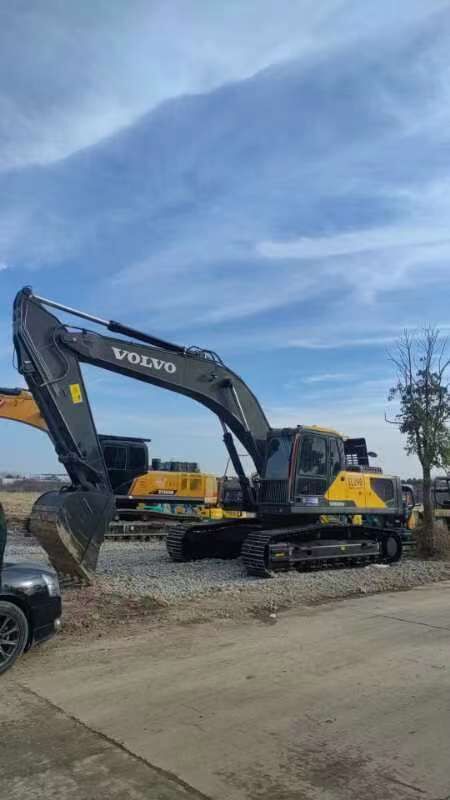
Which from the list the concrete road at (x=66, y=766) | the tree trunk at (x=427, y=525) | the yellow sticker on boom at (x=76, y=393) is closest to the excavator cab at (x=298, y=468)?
the tree trunk at (x=427, y=525)

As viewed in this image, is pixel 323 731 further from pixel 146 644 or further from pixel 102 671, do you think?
pixel 146 644

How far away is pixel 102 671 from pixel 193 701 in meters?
1.18

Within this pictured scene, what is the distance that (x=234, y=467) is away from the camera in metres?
13.7

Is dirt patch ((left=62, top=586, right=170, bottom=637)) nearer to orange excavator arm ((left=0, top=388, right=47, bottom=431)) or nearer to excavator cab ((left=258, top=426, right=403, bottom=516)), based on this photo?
excavator cab ((left=258, top=426, right=403, bottom=516))

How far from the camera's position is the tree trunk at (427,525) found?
51.4 ft

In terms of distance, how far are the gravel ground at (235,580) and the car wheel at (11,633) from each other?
2995mm

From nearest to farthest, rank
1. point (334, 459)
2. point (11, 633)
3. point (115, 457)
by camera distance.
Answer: point (11, 633)
point (334, 459)
point (115, 457)

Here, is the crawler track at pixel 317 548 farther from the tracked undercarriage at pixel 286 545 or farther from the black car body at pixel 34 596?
the black car body at pixel 34 596

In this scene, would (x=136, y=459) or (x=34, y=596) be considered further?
(x=136, y=459)

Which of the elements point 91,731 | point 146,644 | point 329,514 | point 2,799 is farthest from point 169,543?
point 2,799

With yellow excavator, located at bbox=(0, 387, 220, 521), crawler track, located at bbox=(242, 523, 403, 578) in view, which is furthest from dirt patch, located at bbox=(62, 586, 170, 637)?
yellow excavator, located at bbox=(0, 387, 220, 521)

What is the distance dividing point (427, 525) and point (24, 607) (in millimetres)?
11816

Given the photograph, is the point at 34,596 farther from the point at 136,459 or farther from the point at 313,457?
the point at 136,459

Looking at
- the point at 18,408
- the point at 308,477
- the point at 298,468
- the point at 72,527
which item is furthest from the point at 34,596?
the point at 18,408
